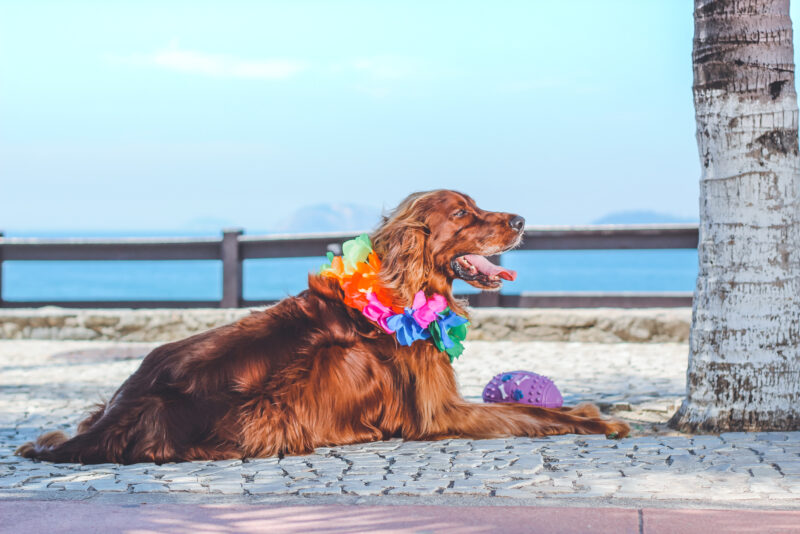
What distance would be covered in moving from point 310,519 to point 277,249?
9.03m

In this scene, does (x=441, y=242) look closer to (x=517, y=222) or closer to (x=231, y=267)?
(x=517, y=222)

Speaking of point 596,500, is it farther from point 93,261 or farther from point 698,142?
point 93,261

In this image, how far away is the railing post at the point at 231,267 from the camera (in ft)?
40.0

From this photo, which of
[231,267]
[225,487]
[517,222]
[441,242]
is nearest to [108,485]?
[225,487]

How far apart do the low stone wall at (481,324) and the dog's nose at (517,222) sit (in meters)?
6.28

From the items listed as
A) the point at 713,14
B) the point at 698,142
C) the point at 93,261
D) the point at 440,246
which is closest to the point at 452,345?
the point at 440,246

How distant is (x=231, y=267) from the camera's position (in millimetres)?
12180

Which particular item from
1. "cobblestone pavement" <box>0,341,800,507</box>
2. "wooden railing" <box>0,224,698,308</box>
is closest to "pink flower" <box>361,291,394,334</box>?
"cobblestone pavement" <box>0,341,800,507</box>

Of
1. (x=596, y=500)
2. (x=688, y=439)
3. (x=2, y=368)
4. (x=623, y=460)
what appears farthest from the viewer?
(x=2, y=368)

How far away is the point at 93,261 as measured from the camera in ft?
42.3

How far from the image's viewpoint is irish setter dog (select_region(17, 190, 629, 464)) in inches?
178

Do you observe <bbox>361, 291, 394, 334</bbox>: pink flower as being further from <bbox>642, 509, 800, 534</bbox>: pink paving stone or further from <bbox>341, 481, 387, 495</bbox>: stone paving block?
<bbox>642, 509, 800, 534</bbox>: pink paving stone

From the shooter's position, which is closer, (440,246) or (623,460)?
(623,460)

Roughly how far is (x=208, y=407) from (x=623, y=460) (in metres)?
1.98
